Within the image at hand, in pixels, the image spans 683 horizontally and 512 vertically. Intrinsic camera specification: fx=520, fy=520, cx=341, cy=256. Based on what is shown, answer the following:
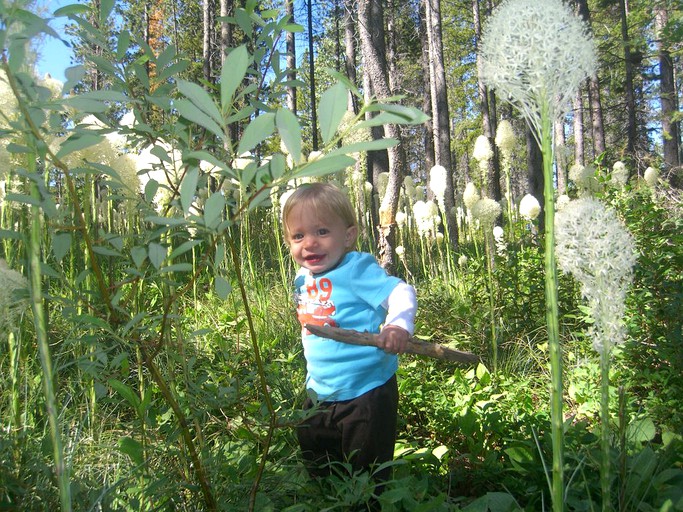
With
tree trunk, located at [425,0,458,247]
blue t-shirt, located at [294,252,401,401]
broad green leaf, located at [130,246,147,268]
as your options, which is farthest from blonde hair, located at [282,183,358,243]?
tree trunk, located at [425,0,458,247]

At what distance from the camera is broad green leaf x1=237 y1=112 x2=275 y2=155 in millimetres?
719

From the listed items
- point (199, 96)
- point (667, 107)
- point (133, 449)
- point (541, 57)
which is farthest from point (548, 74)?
point (667, 107)

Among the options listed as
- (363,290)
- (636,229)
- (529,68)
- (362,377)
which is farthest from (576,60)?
(636,229)

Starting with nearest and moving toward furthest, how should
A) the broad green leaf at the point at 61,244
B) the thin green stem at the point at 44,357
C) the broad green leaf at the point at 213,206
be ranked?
the broad green leaf at the point at 213,206, the thin green stem at the point at 44,357, the broad green leaf at the point at 61,244

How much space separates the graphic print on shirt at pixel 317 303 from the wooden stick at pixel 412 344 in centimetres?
53

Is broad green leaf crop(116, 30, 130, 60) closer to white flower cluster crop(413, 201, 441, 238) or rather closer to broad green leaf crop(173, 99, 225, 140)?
broad green leaf crop(173, 99, 225, 140)

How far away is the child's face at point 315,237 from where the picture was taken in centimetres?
198

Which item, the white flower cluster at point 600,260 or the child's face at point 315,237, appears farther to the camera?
the child's face at point 315,237

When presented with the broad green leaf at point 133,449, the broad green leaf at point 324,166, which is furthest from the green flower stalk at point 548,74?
the broad green leaf at point 133,449

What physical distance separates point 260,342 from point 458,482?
1825mm

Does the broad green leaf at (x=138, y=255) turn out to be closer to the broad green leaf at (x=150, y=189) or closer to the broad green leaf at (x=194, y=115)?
the broad green leaf at (x=150, y=189)

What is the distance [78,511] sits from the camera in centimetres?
127

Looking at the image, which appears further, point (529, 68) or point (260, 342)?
point (260, 342)

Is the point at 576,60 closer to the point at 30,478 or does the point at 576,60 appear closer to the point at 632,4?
the point at 30,478
